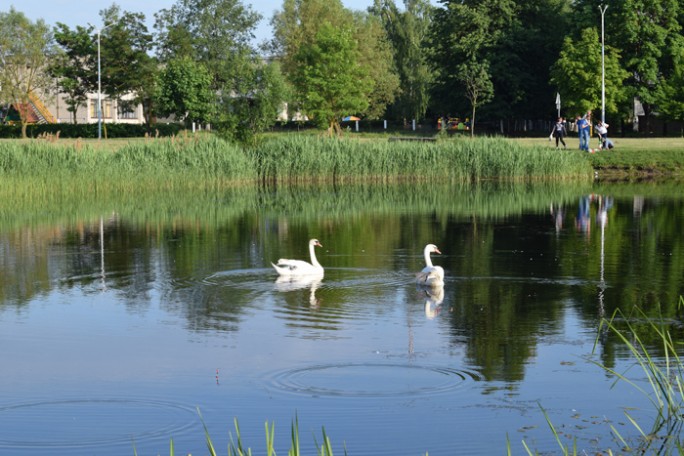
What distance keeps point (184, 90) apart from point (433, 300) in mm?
63997

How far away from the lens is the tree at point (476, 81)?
7594 centimetres

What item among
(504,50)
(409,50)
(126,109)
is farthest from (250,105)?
(409,50)

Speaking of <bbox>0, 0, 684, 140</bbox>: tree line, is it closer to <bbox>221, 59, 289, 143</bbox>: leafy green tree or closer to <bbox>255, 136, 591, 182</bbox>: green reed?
<bbox>221, 59, 289, 143</bbox>: leafy green tree

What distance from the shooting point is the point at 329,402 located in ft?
37.6

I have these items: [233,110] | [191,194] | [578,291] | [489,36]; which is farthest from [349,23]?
[578,291]

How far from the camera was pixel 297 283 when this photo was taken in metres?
19.2

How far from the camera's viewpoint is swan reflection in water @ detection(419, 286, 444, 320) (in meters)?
16.5

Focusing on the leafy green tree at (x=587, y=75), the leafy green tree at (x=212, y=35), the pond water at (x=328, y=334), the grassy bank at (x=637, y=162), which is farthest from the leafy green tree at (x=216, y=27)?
the pond water at (x=328, y=334)

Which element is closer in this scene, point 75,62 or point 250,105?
point 250,105

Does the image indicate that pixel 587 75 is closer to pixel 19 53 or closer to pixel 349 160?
pixel 349 160

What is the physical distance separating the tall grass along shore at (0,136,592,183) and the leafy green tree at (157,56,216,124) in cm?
3399

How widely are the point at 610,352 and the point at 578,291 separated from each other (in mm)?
4883

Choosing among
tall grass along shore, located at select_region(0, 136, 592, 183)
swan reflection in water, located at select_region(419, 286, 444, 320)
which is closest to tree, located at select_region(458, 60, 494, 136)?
tall grass along shore, located at select_region(0, 136, 592, 183)

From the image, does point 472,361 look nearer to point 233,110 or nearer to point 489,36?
point 233,110
